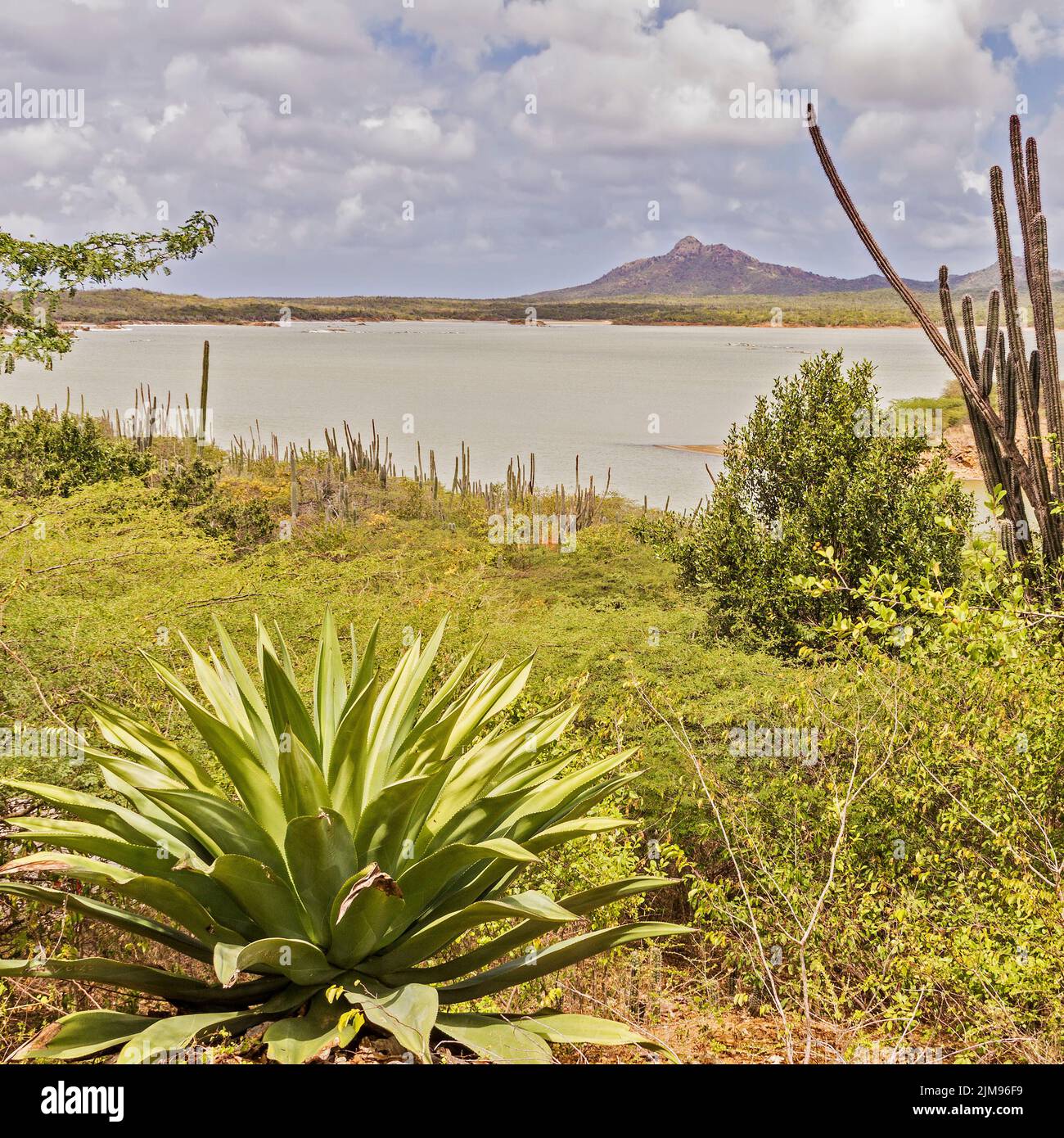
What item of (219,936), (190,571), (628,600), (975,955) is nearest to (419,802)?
(219,936)

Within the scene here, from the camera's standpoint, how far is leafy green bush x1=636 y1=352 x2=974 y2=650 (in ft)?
30.0

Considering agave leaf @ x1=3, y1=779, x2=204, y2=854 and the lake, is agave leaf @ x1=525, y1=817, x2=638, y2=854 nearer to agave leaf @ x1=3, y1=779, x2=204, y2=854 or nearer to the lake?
agave leaf @ x1=3, y1=779, x2=204, y2=854

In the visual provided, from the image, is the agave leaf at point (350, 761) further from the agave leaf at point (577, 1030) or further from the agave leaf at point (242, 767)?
the agave leaf at point (577, 1030)

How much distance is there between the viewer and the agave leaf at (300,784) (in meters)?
2.86

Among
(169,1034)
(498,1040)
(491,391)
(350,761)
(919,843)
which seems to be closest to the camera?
(169,1034)

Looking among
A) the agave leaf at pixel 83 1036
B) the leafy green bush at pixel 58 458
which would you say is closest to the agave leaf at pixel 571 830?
the agave leaf at pixel 83 1036

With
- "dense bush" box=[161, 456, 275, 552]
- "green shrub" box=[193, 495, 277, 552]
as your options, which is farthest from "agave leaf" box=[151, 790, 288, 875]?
"green shrub" box=[193, 495, 277, 552]

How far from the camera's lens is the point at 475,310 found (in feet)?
357

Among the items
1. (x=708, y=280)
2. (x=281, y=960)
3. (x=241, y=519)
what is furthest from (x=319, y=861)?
(x=708, y=280)

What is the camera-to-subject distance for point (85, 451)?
17719mm

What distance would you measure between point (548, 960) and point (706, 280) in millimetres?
186929

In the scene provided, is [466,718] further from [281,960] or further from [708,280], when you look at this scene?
[708,280]

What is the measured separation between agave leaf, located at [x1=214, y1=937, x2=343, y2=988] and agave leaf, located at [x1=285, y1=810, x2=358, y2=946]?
9 centimetres
